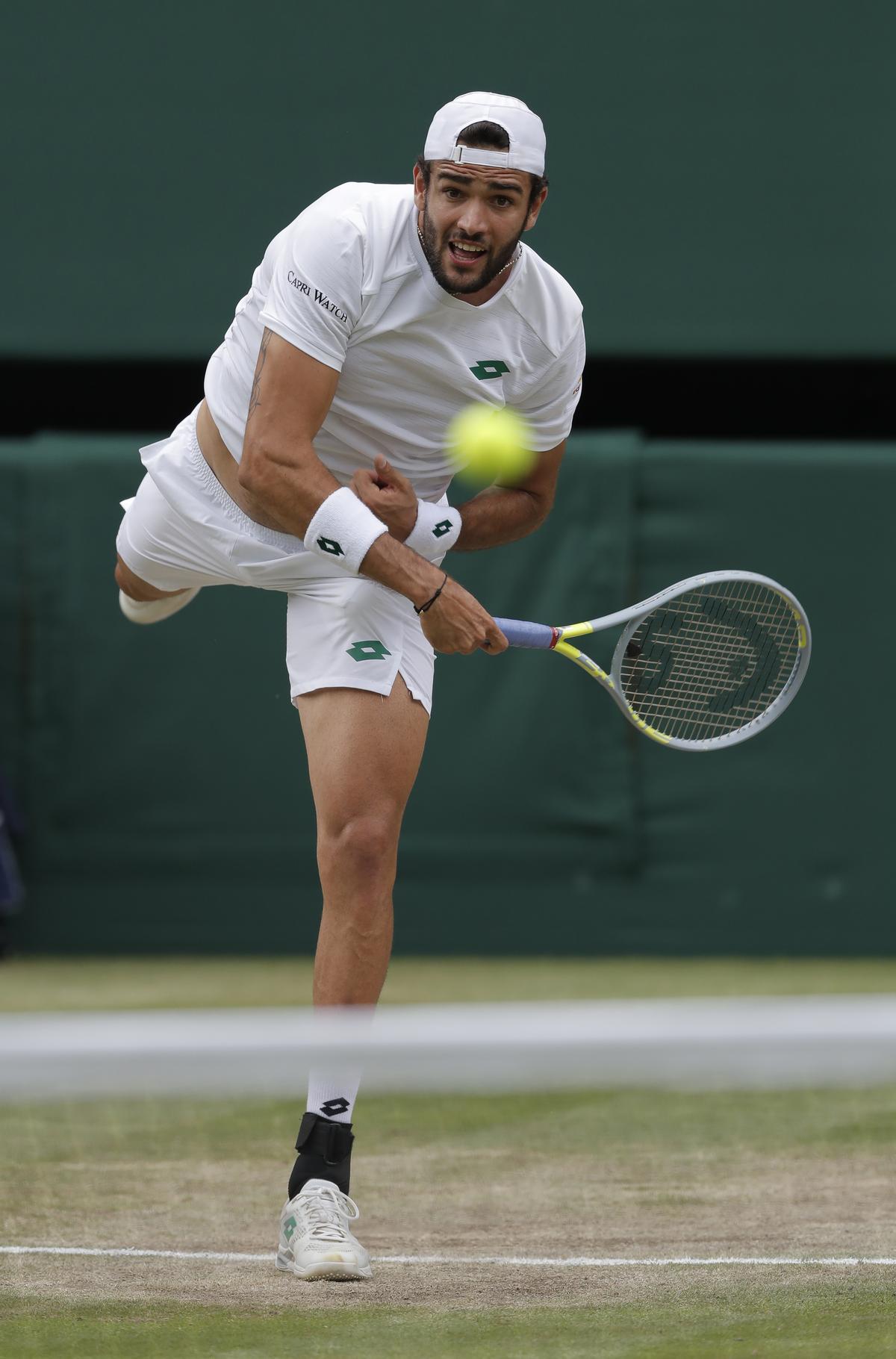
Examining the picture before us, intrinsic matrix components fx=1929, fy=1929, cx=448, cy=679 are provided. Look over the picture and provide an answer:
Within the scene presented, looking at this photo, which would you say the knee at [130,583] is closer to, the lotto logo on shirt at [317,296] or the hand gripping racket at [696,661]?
the hand gripping racket at [696,661]

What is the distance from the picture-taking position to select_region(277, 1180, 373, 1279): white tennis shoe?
288 centimetres

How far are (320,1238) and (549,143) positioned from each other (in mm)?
5282

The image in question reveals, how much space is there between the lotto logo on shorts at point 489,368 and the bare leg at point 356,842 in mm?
611

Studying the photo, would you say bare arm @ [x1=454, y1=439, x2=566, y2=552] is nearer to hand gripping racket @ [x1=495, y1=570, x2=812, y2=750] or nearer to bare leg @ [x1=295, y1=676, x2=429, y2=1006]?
hand gripping racket @ [x1=495, y1=570, x2=812, y2=750]

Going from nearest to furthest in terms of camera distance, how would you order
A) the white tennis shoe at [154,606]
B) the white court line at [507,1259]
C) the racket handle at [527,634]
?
the white court line at [507,1259] < the racket handle at [527,634] < the white tennis shoe at [154,606]

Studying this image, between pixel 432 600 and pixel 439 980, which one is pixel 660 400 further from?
pixel 432 600

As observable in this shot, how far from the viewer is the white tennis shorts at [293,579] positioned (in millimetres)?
3262

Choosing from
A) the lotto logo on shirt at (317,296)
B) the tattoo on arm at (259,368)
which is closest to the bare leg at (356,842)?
the tattoo on arm at (259,368)

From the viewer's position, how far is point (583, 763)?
7184 mm

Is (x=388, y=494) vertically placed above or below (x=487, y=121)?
below

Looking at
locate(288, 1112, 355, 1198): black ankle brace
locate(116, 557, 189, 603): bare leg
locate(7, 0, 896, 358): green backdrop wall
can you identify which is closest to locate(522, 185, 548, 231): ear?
locate(116, 557, 189, 603): bare leg

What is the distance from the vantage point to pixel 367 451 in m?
3.43

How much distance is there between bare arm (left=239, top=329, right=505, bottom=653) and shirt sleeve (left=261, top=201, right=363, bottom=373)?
0.03 meters

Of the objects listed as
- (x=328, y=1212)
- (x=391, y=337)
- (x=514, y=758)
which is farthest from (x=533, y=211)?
(x=514, y=758)
